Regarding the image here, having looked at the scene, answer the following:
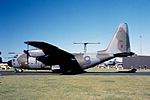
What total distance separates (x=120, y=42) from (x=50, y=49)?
37.0 feet

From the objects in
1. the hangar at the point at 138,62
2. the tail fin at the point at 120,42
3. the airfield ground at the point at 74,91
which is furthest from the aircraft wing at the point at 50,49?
the hangar at the point at 138,62

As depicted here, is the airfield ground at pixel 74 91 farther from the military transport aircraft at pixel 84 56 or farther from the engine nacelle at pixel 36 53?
the military transport aircraft at pixel 84 56

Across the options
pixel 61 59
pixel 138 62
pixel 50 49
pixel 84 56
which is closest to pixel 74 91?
pixel 50 49

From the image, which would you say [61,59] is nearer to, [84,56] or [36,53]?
[84,56]

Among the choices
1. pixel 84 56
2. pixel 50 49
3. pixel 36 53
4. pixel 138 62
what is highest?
pixel 50 49

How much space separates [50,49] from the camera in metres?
23.8

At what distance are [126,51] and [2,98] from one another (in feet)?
73.3

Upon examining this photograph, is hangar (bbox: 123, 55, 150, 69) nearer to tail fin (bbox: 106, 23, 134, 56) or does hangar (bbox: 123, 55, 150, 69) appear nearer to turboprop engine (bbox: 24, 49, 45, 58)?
tail fin (bbox: 106, 23, 134, 56)

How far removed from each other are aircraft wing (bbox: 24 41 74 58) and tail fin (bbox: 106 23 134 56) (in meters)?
6.72

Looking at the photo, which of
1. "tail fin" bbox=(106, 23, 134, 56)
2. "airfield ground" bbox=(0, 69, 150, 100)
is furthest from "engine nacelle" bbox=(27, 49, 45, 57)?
"airfield ground" bbox=(0, 69, 150, 100)

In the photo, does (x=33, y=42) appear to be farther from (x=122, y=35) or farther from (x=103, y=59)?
(x=122, y=35)

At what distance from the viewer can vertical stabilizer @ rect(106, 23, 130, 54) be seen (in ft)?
88.0

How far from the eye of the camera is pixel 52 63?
87.3 feet

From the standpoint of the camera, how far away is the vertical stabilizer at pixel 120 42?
2681 centimetres
